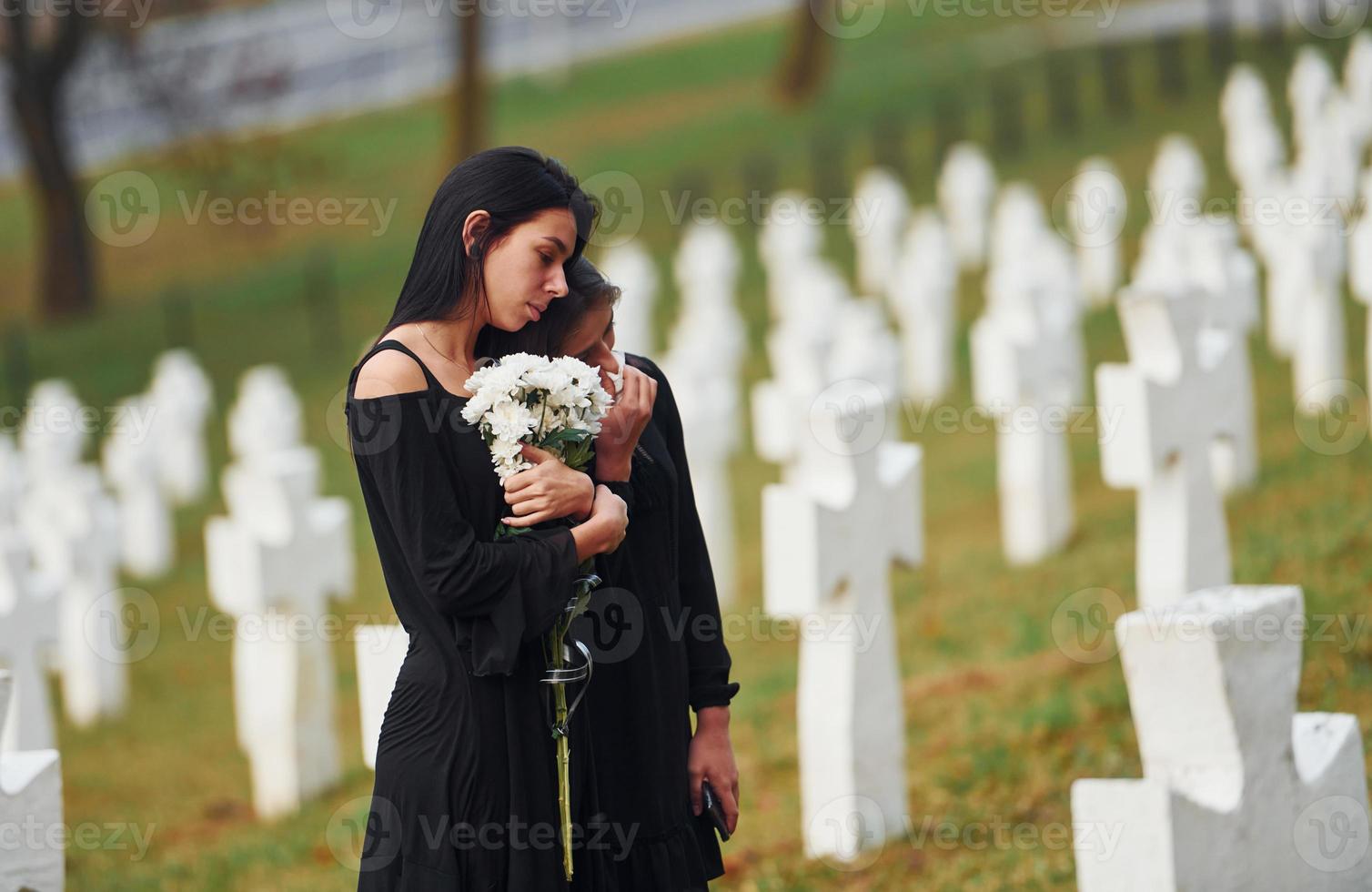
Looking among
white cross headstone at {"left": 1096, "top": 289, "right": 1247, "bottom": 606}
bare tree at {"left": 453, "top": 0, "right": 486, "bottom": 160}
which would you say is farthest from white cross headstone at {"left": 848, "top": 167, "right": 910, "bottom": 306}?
white cross headstone at {"left": 1096, "top": 289, "right": 1247, "bottom": 606}

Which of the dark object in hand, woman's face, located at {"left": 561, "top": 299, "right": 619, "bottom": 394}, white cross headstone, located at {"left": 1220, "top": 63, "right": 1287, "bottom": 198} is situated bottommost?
A: the dark object in hand

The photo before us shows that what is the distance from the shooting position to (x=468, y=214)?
3.51 m

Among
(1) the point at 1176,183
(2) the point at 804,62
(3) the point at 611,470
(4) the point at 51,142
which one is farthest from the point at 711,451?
(2) the point at 804,62

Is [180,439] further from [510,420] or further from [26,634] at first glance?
[510,420]

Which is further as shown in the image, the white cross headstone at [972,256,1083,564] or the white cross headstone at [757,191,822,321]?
the white cross headstone at [757,191,822,321]

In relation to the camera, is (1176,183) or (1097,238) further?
(1176,183)

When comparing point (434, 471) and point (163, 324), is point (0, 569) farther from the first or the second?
point (163, 324)

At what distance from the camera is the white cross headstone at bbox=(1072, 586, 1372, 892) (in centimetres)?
386

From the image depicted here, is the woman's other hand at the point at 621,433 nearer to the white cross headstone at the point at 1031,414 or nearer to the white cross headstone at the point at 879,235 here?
the white cross headstone at the point at 1031,414

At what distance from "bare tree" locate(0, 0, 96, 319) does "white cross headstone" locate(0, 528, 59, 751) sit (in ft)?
47.3

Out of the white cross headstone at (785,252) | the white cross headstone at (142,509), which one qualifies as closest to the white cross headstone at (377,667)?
the white cross headstone at (142,509)

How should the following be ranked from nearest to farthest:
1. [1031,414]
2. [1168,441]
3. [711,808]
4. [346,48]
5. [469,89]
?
[711,808], [1168,441], [1031,414], [469,89], [346,48]

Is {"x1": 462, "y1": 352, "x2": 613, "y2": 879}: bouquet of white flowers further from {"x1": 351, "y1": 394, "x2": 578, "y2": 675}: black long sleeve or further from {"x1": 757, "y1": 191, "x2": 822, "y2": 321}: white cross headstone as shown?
{"x1": 757, "y1": 191, "x2": 822, "y2": 321}: white cross headstone

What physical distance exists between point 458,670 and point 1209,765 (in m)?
1.64
